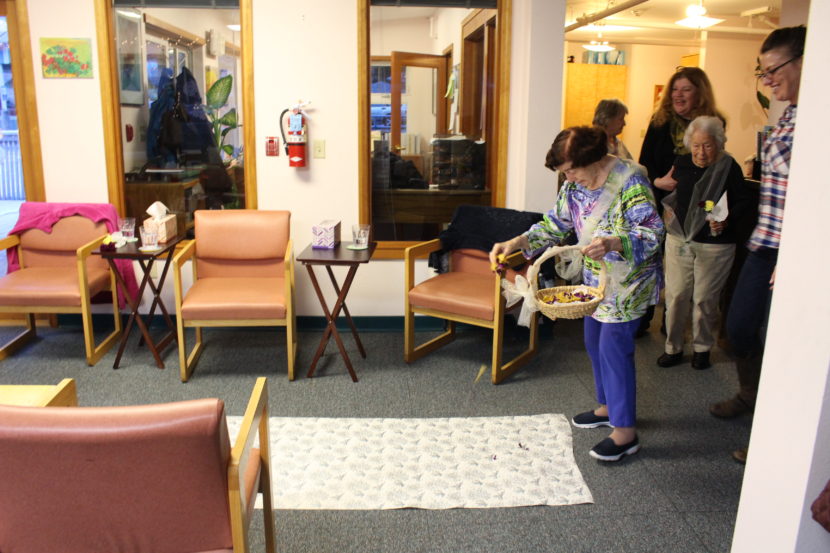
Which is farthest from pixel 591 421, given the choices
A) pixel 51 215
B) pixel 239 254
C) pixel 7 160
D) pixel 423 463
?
pixel 7 160

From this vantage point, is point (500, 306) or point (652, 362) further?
point (652, 362)

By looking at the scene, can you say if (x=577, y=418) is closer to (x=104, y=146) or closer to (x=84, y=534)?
(x=84, y=534)

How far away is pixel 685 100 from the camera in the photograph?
388 centimetres

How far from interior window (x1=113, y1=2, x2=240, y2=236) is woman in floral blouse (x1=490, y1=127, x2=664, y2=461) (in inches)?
94.7

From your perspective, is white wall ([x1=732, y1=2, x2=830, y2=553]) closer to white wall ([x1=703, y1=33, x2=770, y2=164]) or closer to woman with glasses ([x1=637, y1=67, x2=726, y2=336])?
woman with glasses ([x1=637, y1=67, x2=726, y2=336])

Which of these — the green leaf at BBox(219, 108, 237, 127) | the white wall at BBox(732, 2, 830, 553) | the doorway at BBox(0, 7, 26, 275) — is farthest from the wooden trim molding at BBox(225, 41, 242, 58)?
the white wall at BBox(732, 2, 830, 553)

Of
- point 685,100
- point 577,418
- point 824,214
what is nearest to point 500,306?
point 577,418

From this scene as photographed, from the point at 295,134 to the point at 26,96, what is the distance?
1670 mm

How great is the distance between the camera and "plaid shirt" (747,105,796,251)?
257 centimetres

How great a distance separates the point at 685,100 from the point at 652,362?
1495 millimetres

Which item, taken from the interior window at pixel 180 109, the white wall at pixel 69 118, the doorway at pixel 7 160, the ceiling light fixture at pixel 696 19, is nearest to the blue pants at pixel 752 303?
the interior window at pixel 180 109

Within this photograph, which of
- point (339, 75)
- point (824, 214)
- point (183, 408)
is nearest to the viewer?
point (183, 408)

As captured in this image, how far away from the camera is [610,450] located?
2.93 m

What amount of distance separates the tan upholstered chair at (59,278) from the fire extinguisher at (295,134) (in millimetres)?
1222
